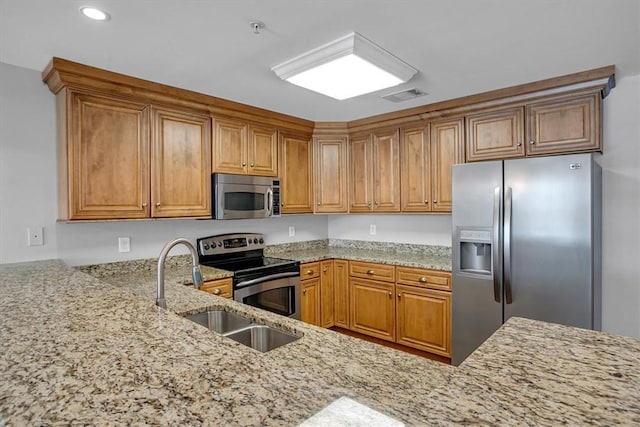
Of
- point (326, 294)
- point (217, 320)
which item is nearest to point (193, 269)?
point (217, 320)

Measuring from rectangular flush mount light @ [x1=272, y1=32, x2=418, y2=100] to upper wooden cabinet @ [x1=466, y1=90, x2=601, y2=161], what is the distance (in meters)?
1.03

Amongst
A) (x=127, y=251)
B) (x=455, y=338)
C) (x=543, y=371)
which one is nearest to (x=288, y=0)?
(x=543, y=371)

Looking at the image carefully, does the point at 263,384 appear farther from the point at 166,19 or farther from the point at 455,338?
the point at 455,338

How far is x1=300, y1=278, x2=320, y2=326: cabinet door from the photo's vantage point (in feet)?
11.3

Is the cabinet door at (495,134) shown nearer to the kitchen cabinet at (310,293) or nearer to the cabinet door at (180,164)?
the kitchen cabinet at (310,293)

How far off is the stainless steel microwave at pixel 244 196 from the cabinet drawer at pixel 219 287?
0.60 m

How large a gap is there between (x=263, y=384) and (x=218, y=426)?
16cm

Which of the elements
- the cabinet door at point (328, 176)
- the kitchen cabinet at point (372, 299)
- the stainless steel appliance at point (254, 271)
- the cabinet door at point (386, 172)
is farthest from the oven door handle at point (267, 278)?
the cabinet door at point (386, 172)

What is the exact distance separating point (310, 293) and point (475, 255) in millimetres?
1612

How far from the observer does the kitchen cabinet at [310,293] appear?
345 centimetres

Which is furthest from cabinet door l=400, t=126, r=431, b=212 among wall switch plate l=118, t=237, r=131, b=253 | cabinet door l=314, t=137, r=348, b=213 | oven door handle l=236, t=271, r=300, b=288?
wall switch plate l=118, t=237, r=131, b=253

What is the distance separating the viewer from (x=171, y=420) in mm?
600

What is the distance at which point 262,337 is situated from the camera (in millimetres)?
1579

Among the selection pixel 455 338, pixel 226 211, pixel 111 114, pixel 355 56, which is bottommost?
pixel 455 338
